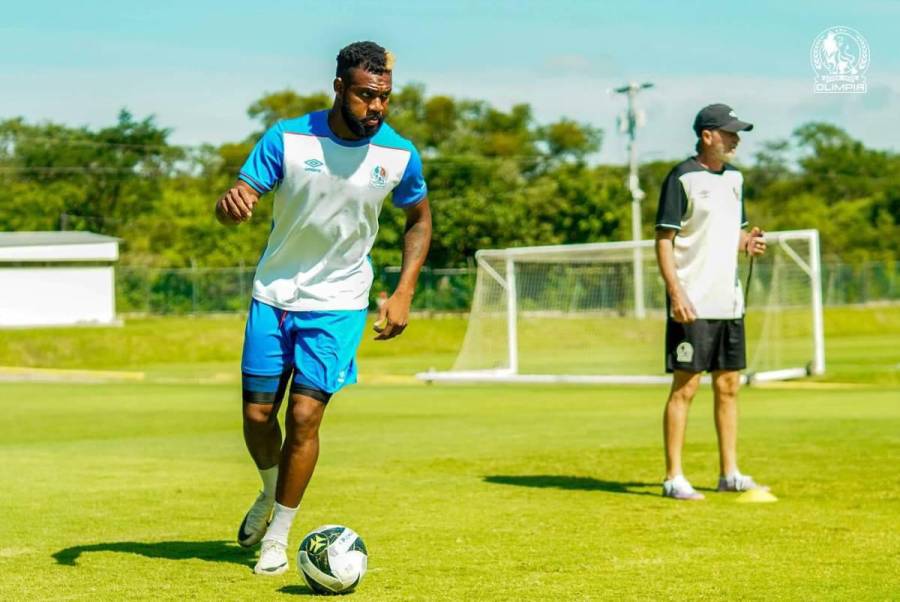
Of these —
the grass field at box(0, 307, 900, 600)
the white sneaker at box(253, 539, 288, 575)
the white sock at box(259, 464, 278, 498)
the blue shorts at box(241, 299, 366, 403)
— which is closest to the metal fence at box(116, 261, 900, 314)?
the grass field at box(0, 307, 900, 600)

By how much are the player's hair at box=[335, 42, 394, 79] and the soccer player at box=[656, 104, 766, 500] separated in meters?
3.08

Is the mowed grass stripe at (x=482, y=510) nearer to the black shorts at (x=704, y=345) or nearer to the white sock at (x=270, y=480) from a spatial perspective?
the white sock at (x=270, y=480)

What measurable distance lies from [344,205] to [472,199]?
58.4 metres

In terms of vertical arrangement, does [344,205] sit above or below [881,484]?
above

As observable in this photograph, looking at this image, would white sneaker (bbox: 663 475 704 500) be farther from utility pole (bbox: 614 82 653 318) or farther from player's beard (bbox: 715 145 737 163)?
utility pole (bbox: 614 82 653 318)

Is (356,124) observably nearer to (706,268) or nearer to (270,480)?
(270,480)

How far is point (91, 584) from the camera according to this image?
591 centimetres

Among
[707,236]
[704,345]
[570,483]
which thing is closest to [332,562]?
[704,345]

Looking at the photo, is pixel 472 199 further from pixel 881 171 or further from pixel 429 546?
pixel 429 546

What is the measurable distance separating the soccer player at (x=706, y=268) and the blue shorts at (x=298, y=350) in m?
3.03

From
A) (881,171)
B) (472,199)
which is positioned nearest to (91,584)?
(472,199)

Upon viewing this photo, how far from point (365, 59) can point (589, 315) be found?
27.9m

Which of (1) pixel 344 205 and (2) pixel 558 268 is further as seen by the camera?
(2) pixel 558 268

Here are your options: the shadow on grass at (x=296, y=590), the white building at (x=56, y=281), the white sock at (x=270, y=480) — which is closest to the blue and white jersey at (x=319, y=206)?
the white sock at (x=270, y=480)
